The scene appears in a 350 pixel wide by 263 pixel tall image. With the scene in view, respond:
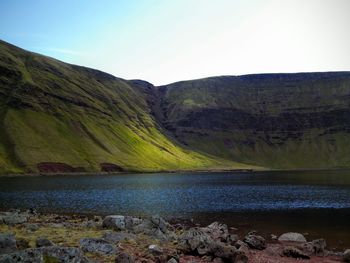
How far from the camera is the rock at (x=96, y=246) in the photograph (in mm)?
33250

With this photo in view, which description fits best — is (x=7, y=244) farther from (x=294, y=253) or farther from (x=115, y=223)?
(x=294, y=253)

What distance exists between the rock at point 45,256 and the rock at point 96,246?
7.39 meters

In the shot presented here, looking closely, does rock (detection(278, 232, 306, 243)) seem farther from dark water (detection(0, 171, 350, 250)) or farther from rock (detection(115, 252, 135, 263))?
rock (detection(115, 252, 135, 263))

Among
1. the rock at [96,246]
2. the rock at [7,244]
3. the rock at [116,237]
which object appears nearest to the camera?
the rock at [7,244]

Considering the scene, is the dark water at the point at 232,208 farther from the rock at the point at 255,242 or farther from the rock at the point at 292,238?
the rock at the point at 255,242

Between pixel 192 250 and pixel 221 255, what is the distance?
10.9 feet

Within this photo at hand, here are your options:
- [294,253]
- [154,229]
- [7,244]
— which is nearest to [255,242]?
[294,253]

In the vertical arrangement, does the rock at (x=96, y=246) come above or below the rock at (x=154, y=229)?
above

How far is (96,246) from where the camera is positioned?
33.9 metres

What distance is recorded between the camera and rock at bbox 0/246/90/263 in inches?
870

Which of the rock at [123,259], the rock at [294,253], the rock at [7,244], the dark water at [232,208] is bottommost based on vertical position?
the dark water at [232,208]

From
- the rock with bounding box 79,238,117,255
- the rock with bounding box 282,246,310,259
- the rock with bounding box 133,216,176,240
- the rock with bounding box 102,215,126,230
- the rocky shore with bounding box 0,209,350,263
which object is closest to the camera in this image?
the rocky shore with bounding box 0,209,350,263

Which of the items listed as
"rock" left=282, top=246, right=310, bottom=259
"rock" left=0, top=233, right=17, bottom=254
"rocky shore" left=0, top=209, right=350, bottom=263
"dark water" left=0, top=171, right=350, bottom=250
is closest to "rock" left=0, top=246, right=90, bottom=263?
"rocky shore" left=0, top=209, right=350, bottom=263

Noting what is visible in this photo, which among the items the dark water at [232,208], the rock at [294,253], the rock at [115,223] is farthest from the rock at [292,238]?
the rock at [115,223]
